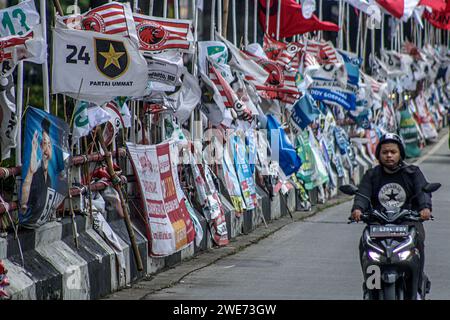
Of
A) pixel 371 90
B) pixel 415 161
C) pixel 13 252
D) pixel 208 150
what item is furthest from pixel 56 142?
pixel 415 161

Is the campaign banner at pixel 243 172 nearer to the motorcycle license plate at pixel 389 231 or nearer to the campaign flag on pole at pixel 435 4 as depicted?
the motorcycle license plate at pixel 389 231

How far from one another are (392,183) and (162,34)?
3.76 meters

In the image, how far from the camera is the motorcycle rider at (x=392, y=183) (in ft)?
35.2

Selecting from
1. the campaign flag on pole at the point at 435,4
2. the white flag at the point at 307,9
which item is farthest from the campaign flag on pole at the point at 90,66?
the campaign flag on pole at the point at 435,4

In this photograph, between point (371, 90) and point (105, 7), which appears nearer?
point (105, 7)

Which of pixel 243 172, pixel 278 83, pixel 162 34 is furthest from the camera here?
pixel 278 83

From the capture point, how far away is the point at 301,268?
14.5 meters

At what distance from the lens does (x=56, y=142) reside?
11125 millimetres

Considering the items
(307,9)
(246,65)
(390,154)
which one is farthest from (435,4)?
(390,154)

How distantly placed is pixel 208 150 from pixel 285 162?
11.0 ft

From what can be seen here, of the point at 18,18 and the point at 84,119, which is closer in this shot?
the point at 18,18

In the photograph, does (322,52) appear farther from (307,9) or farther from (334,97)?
(307,9)

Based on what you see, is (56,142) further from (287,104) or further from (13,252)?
(287,104)

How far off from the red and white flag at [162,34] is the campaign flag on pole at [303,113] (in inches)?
324
